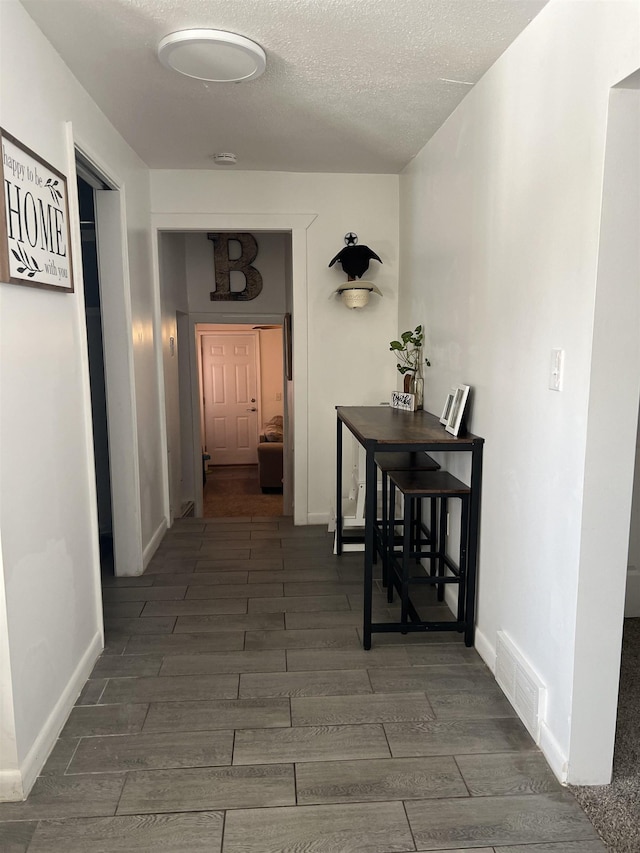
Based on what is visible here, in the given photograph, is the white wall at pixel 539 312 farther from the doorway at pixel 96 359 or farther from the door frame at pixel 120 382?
the doorway at pixel 96 359

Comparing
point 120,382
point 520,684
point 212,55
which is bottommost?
point 520,684

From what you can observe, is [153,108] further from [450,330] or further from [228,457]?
[228,457]

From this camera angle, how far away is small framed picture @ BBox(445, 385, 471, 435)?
271 centimetres

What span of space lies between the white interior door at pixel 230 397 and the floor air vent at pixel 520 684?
23.3ft

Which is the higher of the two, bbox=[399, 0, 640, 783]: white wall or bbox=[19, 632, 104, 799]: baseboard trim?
bbox=[399, 0, 640, 783]: white wall

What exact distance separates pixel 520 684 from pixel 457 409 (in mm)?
1138

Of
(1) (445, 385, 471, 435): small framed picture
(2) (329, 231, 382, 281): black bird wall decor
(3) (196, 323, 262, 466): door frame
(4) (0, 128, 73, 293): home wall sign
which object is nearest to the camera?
(4) (0, 128, 73, 293): home wall sign

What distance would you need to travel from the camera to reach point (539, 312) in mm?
2062

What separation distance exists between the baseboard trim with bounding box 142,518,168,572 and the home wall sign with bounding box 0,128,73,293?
1864mm

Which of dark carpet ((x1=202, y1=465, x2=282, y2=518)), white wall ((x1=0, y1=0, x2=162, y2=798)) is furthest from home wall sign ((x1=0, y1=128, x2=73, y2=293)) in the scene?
dark carpet ((x1=202, y1=465, x2=282, y2=518))

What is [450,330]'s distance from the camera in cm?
312

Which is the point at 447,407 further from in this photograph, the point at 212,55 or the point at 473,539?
the point at 212,55

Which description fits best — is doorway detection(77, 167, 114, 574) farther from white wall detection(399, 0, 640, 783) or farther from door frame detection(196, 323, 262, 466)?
door frame detection(196, 323, 262, 466)

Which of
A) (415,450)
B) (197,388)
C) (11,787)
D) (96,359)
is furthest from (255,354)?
(11,787)
